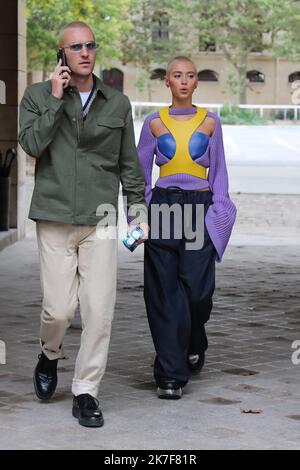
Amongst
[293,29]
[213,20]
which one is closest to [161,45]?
[213,20]

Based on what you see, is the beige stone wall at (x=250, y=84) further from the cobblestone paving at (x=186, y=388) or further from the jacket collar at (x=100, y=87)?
the jacket collar at (x=100, y=87)

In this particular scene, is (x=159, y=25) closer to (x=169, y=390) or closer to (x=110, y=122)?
(x=169, y=390)

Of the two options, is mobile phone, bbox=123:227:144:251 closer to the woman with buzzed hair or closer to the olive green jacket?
the olive green jacket

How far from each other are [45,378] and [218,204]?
1440 millimetres

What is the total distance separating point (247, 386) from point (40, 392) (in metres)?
1.39

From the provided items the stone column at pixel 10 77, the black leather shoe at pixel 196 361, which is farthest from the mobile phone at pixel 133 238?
the stone column at pixel 10 77

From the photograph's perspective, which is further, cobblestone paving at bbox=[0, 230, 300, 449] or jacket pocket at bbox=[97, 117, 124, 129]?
jacket pocket at bbox=[97, 117, 124, 129]

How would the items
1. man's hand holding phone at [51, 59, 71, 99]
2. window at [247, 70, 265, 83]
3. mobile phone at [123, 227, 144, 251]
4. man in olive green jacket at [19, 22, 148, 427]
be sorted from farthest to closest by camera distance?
window at [247, 70, 265, 83] → mobile phone at [123, 227, 144, 251] → man in olive green jacket at [19, 22, 148, 427] → man's hand holding phone at [51, 59, 71, 99]

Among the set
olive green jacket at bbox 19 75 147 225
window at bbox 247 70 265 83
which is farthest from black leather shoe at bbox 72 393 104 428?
window at bbox 247 70 265 83

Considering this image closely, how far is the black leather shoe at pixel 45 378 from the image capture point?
6.75 m

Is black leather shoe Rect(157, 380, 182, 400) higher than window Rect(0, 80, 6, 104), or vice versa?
window Rect(0, 80, 6, 104)

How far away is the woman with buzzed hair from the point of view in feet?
23.4

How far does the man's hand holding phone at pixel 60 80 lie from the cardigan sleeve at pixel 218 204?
1245 millimetres

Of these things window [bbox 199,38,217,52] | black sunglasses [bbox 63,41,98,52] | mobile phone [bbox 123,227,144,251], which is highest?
window [bbox 199,38,217,52]
